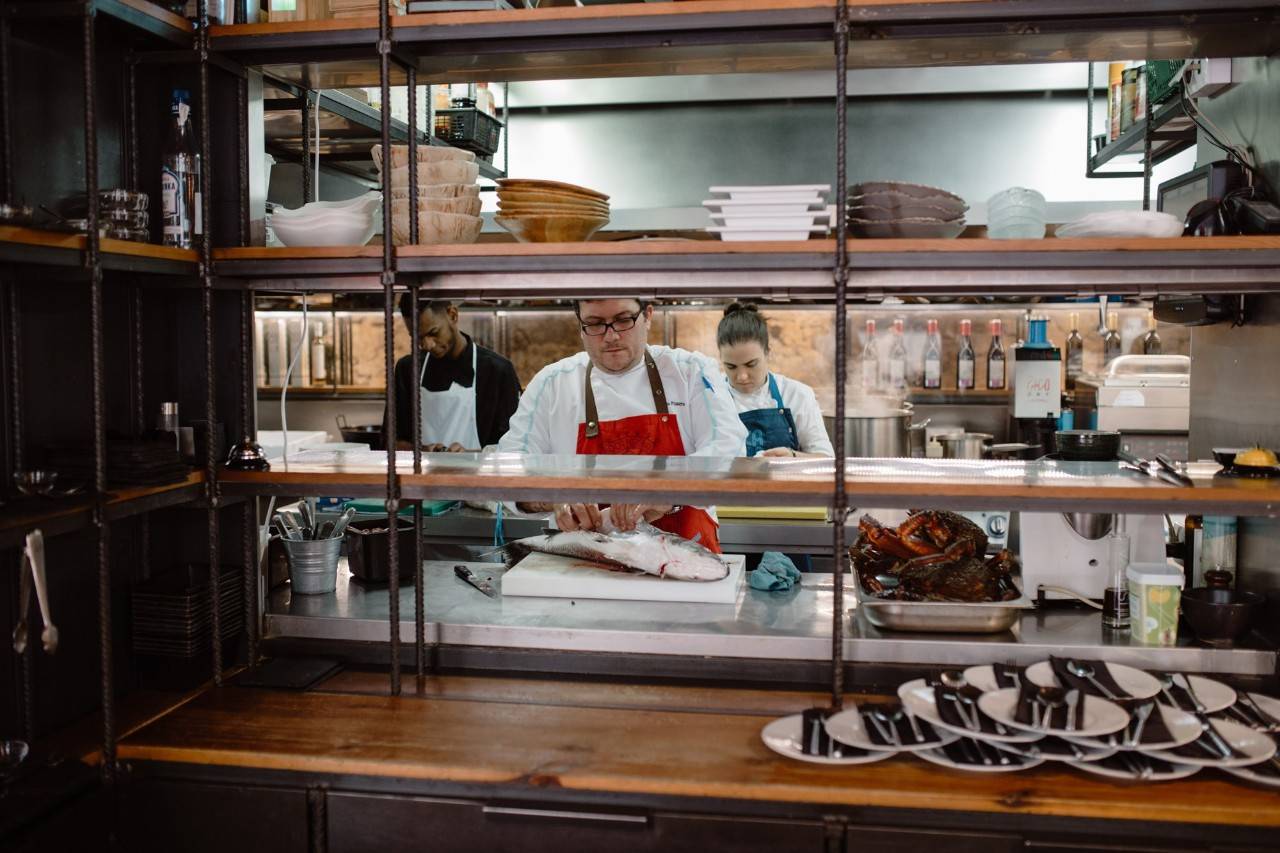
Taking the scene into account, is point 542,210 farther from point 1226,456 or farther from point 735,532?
point 735,532

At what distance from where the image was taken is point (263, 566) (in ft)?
9.46

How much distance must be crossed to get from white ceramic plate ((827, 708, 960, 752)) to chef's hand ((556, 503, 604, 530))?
45.9 inches

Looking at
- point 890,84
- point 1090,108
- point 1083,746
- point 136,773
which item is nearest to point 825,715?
point 1083,746

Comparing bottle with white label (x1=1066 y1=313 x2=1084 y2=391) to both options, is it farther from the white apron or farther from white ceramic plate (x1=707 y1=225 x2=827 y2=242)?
white ceramic plate (x1=707 y1=225 x2=827 y2=242)

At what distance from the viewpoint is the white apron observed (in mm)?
5270

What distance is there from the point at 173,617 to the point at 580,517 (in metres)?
1.22

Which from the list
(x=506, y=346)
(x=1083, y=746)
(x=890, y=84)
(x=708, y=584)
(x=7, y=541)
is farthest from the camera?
(x=506, y=346)

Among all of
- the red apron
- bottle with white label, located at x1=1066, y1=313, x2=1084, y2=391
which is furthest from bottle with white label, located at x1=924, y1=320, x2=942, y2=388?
the red apron

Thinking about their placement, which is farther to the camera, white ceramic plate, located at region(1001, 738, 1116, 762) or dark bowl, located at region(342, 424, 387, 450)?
dark bowl, located at region(342, 424, 387, 450)

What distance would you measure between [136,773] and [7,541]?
0.66m

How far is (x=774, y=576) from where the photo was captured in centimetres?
291

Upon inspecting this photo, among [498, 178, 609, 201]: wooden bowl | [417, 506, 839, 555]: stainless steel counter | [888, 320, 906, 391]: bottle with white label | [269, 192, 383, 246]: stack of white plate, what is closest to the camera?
[498, 178, 609, 201]: wooden bowl

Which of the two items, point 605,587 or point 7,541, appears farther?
point 605,587

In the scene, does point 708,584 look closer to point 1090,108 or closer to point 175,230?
point 175,230
